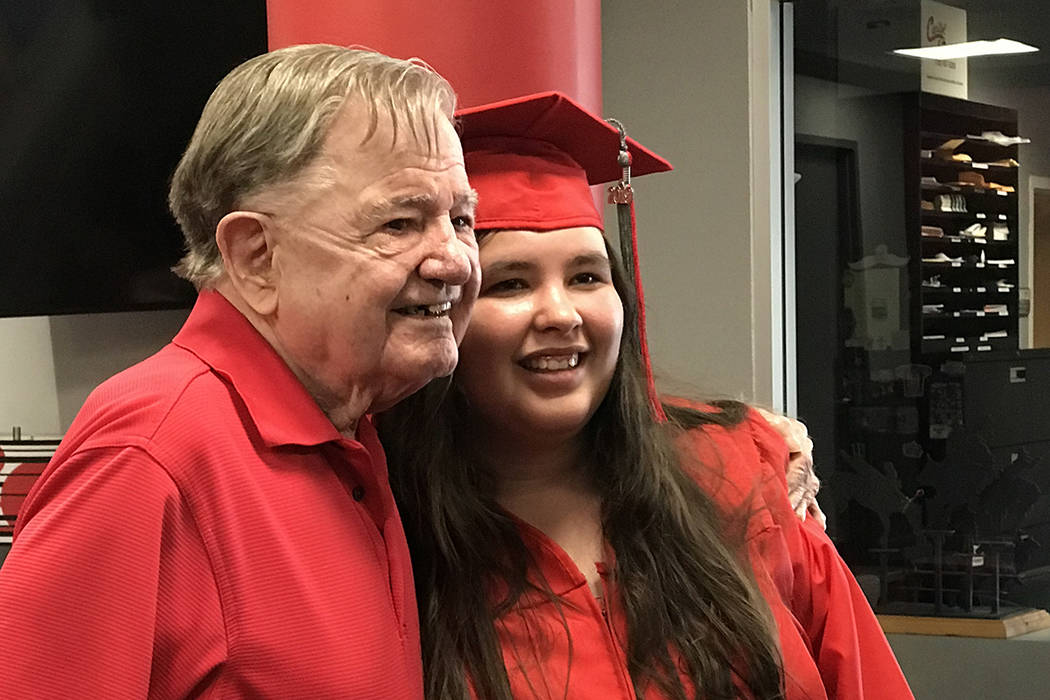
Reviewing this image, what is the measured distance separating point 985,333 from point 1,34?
2.66 metres

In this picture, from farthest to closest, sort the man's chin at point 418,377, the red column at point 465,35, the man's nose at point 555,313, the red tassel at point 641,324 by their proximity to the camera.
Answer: the red column at point 465,35
the red tassel at point 641,324
the man's nose at point 555,313
the man's chin at point 418,377

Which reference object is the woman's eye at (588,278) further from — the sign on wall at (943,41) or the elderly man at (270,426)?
the sign on wall at (943,41)

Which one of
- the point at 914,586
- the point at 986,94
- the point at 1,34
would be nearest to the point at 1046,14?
the point at 986,94

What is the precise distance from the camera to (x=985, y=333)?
11.5ft

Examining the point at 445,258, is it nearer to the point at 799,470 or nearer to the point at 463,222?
the point at 463,222

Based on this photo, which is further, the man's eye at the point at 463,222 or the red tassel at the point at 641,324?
the red tassel at the point at 641,324

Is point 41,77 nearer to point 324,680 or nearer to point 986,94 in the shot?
point 324,680

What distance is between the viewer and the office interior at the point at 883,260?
347cm

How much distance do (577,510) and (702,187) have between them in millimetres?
1945

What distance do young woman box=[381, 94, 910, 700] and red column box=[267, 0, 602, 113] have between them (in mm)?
384

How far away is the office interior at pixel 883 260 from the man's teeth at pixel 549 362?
190cm

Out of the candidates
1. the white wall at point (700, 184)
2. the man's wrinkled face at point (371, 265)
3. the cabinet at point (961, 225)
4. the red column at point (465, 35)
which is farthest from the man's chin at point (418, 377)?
the cabinet at point (961, 225)

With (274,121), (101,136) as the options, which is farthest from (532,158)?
(101,136)

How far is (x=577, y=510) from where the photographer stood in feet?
5.91
